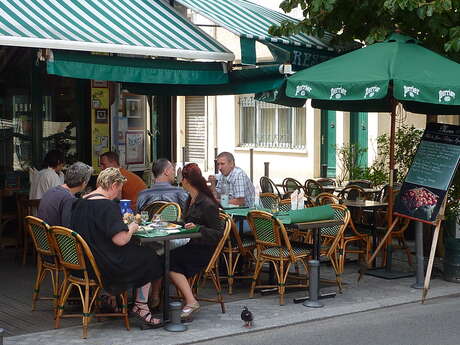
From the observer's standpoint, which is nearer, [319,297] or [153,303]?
[153,303]

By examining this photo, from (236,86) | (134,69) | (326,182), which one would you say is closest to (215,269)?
(134,69)

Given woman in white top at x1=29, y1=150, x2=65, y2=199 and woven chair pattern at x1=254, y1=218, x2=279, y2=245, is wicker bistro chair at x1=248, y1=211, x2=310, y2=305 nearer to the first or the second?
woven chair pattern at x1=254, y1=218, x2=279, y2=245

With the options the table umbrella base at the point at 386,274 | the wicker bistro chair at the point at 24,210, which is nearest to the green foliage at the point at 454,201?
the table umbrella base at the point at 386,274

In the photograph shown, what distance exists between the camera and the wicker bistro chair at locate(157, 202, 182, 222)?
8.30m

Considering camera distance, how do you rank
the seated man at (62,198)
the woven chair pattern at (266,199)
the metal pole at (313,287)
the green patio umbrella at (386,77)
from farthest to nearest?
the woven chair pattern at (266,199) → the green patio umbrella at (386,77) → the metal pole at (313,287) → the seated man at (62,198)

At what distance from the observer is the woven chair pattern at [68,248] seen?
710 cm

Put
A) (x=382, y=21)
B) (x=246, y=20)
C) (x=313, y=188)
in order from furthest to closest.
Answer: (x=313, y=188) < (x=246, y=20) < (x=382, y=21)

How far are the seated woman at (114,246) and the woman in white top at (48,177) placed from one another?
3.26 metres

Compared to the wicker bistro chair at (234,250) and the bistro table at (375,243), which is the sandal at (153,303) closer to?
the wicker bistro chair at (234,250)

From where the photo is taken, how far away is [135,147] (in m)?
12.8

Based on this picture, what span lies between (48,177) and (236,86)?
2667 millimetres

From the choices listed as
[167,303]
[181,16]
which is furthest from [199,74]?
[167,303]

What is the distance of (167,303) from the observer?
7402 mm

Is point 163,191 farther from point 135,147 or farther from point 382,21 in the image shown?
point 135,147
